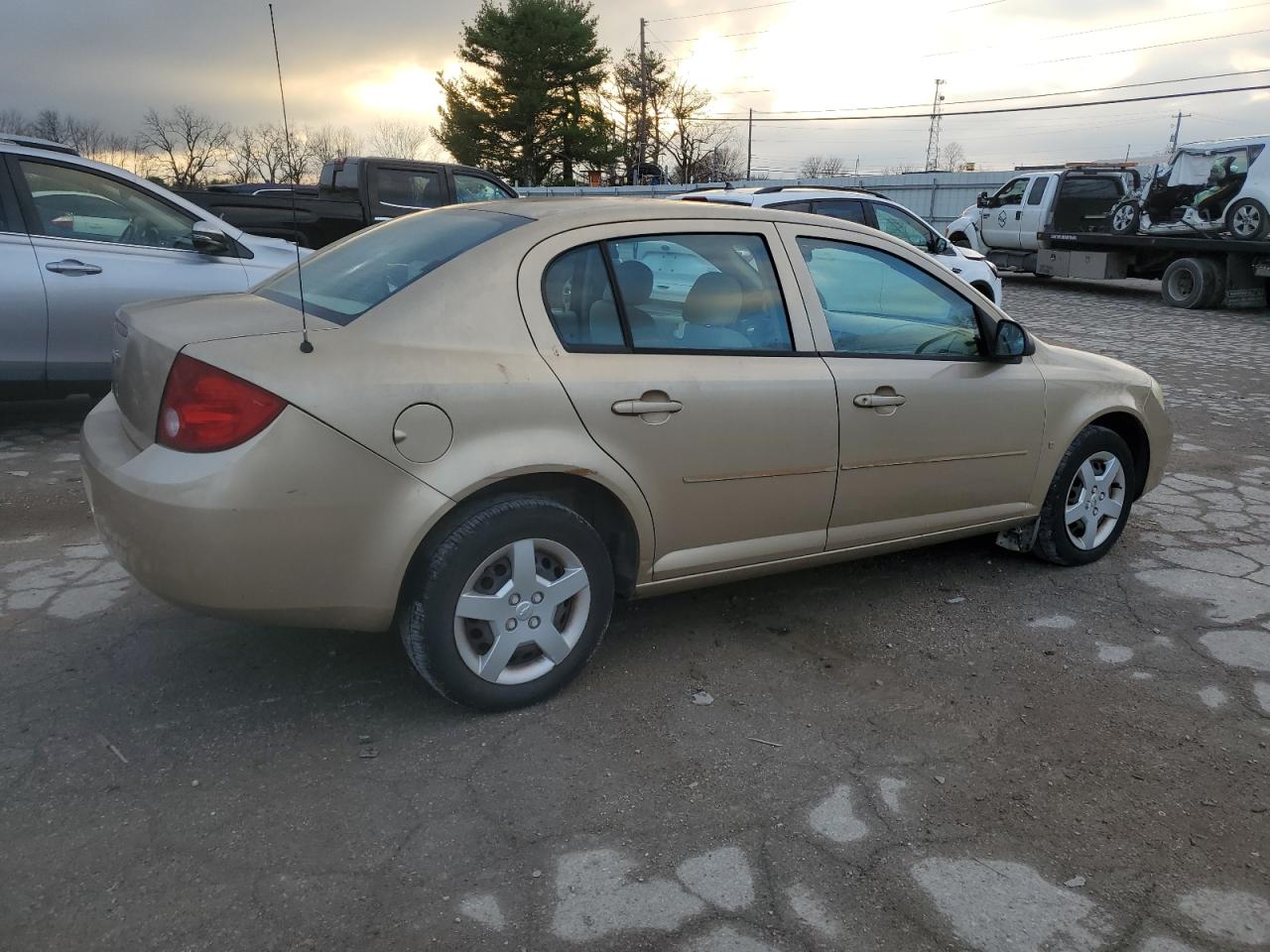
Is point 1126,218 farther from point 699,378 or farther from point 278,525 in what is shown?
point 278,525

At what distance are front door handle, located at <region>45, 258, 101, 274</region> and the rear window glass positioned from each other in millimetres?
3083

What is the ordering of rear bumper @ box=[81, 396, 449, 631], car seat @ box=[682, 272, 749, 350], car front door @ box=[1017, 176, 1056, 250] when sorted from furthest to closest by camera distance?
1. car front door @ box=[1017, 176, 1056, 250]
2. car seat @ box=[682, 272, 749, 350]
3. rear bumper @ box=[81, 396, 449, 631]

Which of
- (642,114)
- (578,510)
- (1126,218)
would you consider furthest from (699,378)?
(642,114)

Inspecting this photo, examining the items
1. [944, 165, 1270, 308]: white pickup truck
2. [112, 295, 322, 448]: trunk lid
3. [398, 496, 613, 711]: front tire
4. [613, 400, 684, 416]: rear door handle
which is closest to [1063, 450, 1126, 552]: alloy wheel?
[613, 400, 684, 416]: rear door handle

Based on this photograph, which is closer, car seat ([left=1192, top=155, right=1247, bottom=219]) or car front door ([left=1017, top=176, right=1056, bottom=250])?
car seat ([left=1192, top=155, right=1247, bottom=219])

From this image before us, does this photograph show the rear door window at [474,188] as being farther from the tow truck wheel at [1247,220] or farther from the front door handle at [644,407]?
the tow truck wheel at [1247,220]

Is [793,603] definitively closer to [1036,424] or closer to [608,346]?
[1036,424]

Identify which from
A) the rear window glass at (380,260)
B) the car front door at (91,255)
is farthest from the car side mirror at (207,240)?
the rear window glass at (380,260)

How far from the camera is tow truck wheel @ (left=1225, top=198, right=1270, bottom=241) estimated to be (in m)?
15.3

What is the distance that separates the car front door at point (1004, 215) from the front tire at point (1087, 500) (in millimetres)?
18009

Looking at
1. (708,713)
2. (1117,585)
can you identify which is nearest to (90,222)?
(708,713)

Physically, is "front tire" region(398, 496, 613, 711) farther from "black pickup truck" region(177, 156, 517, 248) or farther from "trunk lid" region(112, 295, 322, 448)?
"black pickup truck" region(177, 156, 517, 248)

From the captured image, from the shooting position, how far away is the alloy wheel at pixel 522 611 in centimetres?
301

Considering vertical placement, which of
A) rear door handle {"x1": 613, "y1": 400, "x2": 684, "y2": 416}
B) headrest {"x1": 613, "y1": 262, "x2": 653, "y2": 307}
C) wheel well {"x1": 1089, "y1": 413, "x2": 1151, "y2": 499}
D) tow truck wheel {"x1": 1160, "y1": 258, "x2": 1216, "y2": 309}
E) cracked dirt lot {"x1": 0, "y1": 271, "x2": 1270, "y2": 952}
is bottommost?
tow truck wheel {"x1": 1160, "y1": 258, "x2": 1216, "y2": 309}
